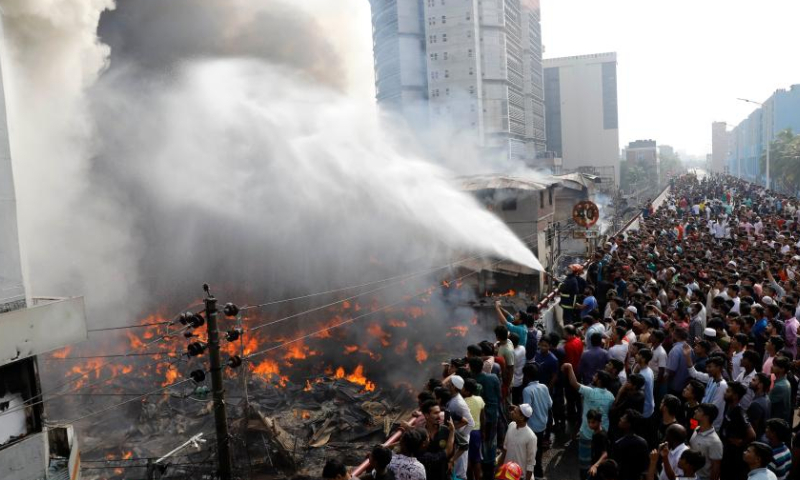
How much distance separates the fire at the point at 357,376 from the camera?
47.6 ft

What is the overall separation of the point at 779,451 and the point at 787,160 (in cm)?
4924

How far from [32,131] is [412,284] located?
11.3 m

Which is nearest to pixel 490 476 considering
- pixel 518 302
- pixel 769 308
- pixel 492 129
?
pixel 769 308

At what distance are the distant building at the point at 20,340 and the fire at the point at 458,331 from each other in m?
11.1

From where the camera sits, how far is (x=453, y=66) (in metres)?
62.0

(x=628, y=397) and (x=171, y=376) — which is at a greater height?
(x=628, y=397)

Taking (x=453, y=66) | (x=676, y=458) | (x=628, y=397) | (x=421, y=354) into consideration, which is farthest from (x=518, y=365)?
(x=453, y=66)

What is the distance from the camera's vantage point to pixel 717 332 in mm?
7977

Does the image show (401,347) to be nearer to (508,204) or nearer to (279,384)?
(279,384)

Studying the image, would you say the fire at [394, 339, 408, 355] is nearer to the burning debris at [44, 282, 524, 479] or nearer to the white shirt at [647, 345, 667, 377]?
the burning debris at [44, 282, 524, 479]

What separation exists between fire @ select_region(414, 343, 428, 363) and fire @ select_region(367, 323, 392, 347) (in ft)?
3.07

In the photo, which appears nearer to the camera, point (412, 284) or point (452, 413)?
point (452, 413)

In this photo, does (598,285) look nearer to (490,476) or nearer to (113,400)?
(490,476)

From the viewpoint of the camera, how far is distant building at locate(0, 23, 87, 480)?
750 cm
